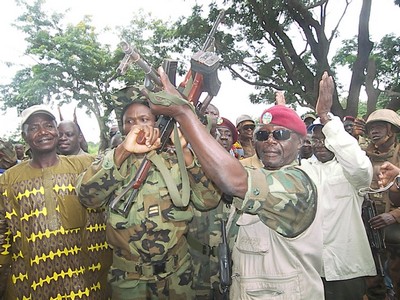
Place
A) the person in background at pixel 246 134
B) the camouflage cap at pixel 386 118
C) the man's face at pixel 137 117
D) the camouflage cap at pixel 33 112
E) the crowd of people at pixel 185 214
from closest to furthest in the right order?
the crowd of people at pixel 185 214
the man's face at pixel 137 117
the camouflage cap at pixel 33 112
the camouflage cap at pixel 386 118
the person in background at pixel 246 134

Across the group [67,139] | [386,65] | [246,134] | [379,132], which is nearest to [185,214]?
[67,139]

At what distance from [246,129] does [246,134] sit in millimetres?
90

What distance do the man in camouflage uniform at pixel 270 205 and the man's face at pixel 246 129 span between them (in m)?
3.05

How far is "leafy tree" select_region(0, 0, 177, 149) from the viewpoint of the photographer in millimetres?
21453

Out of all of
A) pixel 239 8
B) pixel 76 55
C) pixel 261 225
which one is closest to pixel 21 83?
pixel 76 55

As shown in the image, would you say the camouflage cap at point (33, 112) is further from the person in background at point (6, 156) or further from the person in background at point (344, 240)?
the person in background at point (6, 156)

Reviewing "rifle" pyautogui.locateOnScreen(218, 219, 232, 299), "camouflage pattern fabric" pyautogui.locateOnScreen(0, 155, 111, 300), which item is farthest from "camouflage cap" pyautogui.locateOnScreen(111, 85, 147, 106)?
"rifle" pyautogui.locateOnScreen(218, 219, 232, 299)

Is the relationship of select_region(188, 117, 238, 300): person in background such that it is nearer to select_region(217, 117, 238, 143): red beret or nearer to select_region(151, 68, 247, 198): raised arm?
select_region(217, 117, 238, 143): red beret

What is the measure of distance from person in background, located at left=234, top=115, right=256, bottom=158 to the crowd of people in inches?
62.3

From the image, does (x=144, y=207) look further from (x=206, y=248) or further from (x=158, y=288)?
(x=206, y=248)

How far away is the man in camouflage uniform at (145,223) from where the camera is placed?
9.09 ft

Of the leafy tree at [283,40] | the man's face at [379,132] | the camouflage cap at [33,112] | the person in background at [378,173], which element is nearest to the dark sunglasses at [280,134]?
the camouflage cap at [33,112]

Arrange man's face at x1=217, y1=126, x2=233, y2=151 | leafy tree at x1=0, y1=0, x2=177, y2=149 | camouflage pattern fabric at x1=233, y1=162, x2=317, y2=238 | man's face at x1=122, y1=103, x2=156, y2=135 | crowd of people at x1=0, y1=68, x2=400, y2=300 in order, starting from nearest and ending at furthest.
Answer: camouflage pattern fabric at x1=233, y1=162, x2=317, y2=238 < crowd of people at x1=0, y1=68, x2=400, y2=300 < man's face at x1=122, y1=103, x2=156, y2=135 < man's face at x1=217, y1=126, x2=233, y2=151 < leafy tree at x1=0, y1=0, x2=177, y2=149

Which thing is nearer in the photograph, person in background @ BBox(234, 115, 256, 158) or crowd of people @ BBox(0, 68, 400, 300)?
crowd of people @ BBox(0, 68, 400, 300)
